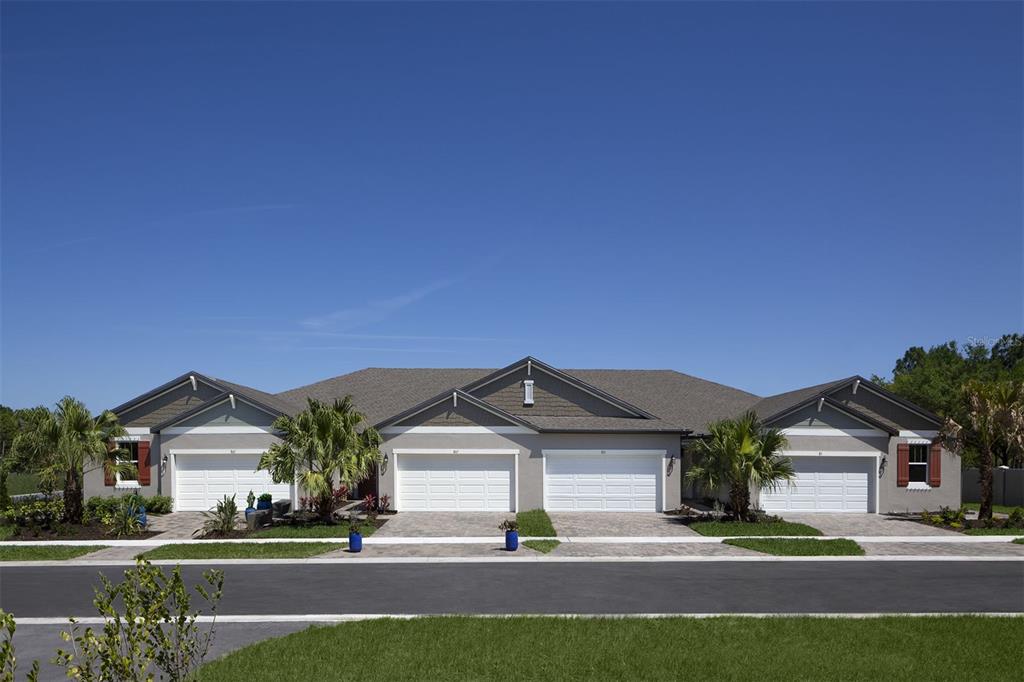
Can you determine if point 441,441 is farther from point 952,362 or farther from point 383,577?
point 952,362

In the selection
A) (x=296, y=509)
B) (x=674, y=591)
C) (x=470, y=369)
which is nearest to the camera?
(x=674, y=591)

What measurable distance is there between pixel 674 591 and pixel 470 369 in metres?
27.0

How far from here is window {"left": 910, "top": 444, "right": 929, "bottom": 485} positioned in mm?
31984

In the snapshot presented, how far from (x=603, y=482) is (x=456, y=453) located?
6.11 meters

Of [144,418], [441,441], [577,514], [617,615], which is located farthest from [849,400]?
[144,418]

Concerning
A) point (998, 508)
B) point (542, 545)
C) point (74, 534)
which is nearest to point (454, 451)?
point (542, 545)

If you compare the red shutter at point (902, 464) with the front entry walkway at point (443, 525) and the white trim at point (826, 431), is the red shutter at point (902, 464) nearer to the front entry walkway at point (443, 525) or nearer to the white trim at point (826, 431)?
the white trim at point (826, 431)

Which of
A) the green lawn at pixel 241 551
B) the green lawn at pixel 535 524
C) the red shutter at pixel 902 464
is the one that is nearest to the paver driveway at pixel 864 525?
the red shutter at pixel 902 464

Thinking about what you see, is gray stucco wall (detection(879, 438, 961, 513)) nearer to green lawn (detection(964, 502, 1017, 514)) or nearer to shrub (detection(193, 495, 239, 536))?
green lawn (detection(964, 502, 1017, 514))

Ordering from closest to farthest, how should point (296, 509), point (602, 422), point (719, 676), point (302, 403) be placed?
Answer: point (719, 676)
point (296, 509)
point (602, 422)
point (302, 403)

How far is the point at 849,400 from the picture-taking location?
3278 centimetres

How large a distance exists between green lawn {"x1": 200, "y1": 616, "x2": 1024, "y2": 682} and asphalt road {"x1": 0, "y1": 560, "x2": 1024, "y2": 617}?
4.96ft

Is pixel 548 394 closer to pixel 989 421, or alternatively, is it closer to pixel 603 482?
pixel 603 482

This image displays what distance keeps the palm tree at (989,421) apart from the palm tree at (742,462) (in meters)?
7.23
